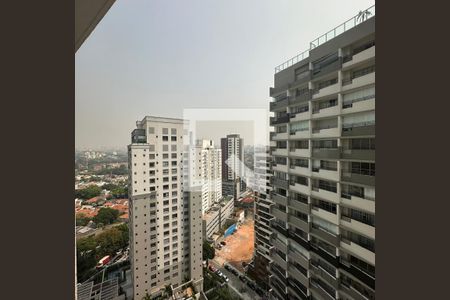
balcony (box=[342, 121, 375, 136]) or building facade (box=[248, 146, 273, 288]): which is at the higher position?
balcony (box=[342, 121, 375, 136])

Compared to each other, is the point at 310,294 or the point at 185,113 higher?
the point at 185,113

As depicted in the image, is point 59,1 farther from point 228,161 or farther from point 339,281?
point 228,161

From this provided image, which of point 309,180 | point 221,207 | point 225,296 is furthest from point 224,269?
point 309,180

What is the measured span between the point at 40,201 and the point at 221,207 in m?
4.65

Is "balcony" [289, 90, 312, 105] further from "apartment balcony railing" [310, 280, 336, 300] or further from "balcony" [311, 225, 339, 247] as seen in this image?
"apartment balcony railing" [310, 280, 336, 300]

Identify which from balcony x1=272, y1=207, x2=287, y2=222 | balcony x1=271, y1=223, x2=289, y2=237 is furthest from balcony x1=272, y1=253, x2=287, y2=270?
balcony x1=272, y1=207, x2=287, y2=222

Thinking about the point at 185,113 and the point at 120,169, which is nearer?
Answer: the point at 120,169

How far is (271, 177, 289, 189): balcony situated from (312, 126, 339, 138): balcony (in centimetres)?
105

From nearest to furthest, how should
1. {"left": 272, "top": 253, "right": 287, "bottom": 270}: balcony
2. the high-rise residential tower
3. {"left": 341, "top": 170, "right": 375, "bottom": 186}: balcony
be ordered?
→ 1. {"left": 341, "top": 170, "right": 375, "bottom": 186}: balcony
2. {"left": 272, "top": 253, "right": 287, "bottom": 270}: balcony
3. the high-rise residential tower

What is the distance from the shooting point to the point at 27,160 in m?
0.22

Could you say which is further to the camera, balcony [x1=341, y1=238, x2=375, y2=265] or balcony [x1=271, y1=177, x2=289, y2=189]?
balcony [x1=271, y1=177, x2=289, y2=189]

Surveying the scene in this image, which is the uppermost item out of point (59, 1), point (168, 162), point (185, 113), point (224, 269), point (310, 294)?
point (185, 113)

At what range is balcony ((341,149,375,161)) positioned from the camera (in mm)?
1972

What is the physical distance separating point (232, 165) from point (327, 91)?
248cm
